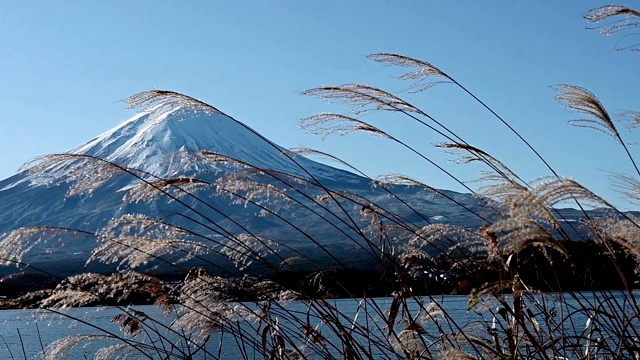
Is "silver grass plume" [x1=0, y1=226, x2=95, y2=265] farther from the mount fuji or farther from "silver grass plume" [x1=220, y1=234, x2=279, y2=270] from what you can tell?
the mount fuji

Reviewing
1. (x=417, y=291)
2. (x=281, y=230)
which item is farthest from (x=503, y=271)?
(x=281, y=230)

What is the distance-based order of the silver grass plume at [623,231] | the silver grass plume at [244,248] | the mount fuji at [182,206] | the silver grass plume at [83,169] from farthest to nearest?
the mount fuji at [182,206] < the silver grass plume at [244,248] < the silver grass plume at [83,169] < the silver grass plume at [623,231]

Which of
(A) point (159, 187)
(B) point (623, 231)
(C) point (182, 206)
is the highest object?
(C) point (182, 206)

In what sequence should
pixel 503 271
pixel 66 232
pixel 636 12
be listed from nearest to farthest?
pixel 636 12 < pixel 503 271 < pixel 66 232

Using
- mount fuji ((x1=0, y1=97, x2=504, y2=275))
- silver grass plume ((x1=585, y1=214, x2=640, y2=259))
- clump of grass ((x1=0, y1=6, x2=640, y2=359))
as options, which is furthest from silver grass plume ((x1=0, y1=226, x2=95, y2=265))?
mount fuji ((x1=0, y1=97, x2=504, y2=275))

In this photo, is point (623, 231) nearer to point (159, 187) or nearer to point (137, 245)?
point (159, 187)

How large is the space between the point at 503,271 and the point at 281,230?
4331 inches

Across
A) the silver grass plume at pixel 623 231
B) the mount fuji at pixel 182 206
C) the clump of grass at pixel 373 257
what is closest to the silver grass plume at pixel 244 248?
the clump of grass at pixel 373 257

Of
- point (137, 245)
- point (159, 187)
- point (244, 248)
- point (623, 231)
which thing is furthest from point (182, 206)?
point (623, 231)

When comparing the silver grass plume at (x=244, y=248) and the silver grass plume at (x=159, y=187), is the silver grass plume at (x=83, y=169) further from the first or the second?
the silver grass plume at (x=244, y=248)

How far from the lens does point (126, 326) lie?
4070mm

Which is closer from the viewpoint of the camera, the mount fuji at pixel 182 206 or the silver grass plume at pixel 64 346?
the silver grass plume at pixel 64 346

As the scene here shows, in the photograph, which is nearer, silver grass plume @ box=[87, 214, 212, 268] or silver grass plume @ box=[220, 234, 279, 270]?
silver grass plume @ box=[87, 214, 212, 268]

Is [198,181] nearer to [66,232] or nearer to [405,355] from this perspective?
[66,232]
